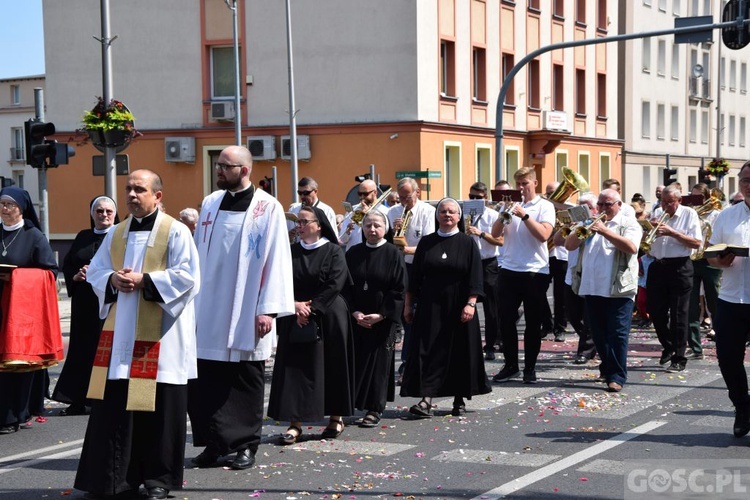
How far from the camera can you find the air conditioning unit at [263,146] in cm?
3812

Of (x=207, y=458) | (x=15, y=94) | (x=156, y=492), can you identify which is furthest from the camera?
(x=15, y=94)

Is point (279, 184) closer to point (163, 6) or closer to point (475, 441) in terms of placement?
point (163, 6)

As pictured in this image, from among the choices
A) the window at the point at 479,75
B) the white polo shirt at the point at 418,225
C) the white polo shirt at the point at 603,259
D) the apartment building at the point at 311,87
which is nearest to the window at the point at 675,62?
the apartment building at the point at 311,87

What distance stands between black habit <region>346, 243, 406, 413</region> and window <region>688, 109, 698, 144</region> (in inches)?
2147

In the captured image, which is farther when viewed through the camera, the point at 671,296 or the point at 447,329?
the point at 671,296

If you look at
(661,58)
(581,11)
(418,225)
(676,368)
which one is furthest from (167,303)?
(661,58)

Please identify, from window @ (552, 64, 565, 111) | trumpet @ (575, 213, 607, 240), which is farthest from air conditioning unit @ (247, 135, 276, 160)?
trumpet @ (575, 213, 607, 240)

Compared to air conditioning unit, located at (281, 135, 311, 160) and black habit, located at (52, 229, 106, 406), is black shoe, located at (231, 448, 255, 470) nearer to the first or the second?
black habit, located at (52, 229, 106, 406)

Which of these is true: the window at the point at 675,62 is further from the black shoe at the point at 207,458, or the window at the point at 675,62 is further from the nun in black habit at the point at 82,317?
the black shoe at the point at 207,458

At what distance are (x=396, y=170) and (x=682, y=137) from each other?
28366 millimetres

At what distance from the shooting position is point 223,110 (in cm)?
3800

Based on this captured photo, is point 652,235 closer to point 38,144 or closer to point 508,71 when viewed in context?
point 38,144

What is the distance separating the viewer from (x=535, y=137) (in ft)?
144

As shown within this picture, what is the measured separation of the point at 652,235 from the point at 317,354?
17.6ft
